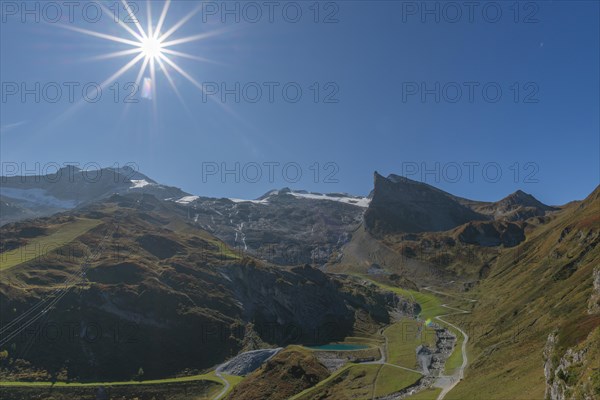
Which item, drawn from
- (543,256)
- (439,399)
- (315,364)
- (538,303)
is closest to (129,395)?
(315,364)

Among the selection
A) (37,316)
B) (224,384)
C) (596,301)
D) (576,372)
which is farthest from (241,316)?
(576,372)

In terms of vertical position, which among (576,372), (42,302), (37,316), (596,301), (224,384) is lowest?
(224,384)

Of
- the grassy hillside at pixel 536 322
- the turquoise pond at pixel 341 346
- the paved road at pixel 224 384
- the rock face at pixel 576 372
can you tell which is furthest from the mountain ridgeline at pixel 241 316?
the turquoise pond at pixel 341 346

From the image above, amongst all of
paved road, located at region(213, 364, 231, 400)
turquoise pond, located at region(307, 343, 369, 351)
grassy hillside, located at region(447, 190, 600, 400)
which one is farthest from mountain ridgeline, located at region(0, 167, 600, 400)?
turquoise pond, located at region(307, 343, 369, 351)

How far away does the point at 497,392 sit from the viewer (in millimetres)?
59656

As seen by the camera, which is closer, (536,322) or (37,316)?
(536,322)

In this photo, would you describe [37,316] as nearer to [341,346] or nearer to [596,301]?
[341,346]

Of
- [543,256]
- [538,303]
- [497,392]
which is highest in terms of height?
[543,256]

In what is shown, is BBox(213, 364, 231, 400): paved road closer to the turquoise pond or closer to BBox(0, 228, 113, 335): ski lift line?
the turquoise pond

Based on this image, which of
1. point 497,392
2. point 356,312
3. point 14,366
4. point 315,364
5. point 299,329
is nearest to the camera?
point 497,392

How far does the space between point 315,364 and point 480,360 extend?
38378 millimetres

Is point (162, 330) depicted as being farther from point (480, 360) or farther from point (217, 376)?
point (480, 360)

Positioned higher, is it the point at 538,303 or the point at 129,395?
the point at 538,303

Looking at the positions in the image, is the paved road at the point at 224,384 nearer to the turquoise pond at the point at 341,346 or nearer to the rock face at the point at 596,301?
the turquoise pond at the point at 341,346
